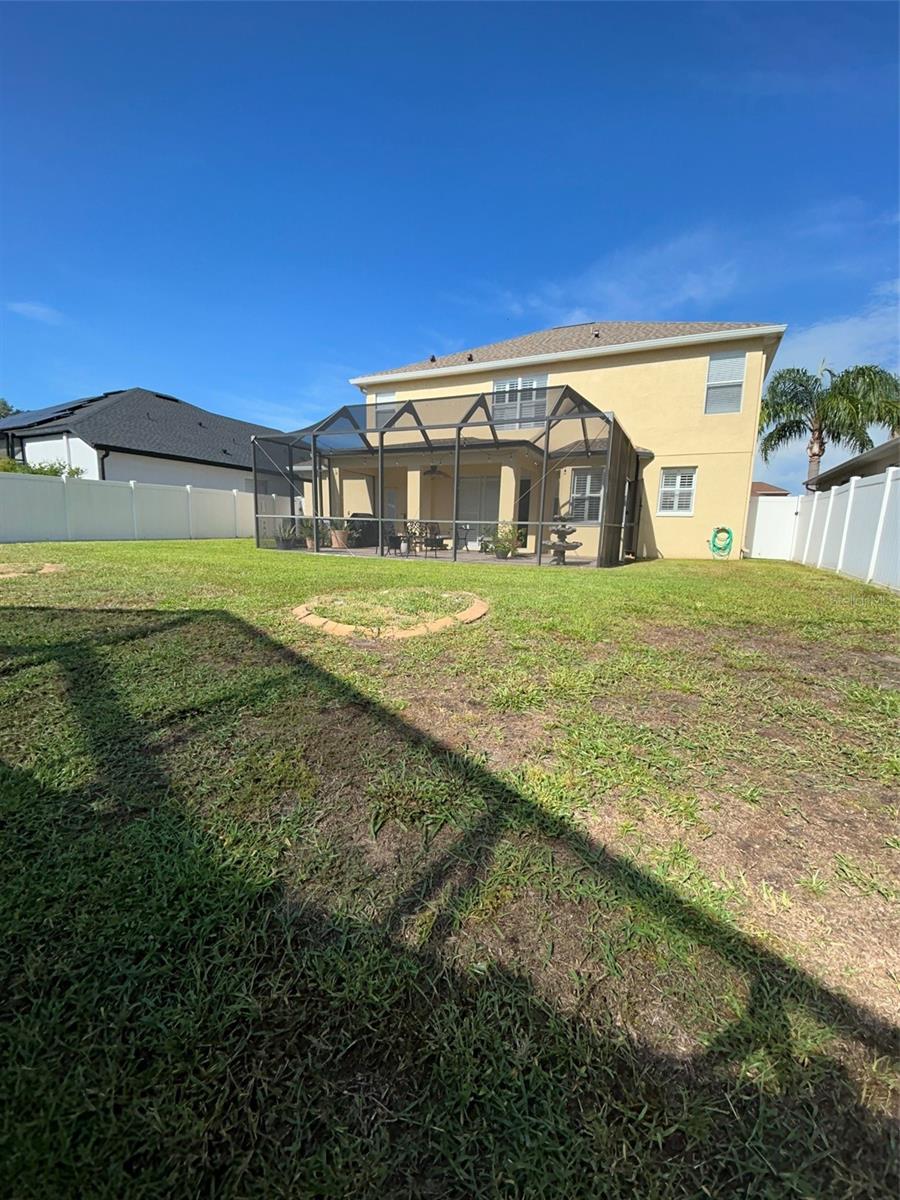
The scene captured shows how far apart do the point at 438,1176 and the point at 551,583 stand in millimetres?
6384

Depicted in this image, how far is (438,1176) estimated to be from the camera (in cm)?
87

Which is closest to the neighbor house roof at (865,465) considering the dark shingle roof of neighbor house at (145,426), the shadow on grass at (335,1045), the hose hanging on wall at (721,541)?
the hose hanging on wall at (721,541)

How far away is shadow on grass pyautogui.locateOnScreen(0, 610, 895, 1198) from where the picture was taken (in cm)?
87

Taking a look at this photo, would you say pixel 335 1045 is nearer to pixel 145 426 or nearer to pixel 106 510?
pixel 106 510

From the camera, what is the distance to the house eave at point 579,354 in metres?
12.1

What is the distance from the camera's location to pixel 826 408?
55.7 ft

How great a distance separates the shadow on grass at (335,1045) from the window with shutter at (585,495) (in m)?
11.8

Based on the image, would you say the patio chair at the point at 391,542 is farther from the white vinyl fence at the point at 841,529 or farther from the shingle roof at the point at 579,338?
the white vinyl fence at the point at 841,529

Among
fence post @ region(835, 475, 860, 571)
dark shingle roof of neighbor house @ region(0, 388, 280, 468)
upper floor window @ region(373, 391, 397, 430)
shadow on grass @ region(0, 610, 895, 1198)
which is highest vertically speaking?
dark shingle roof of neighbor house @ region(0, 388, 280, 468)

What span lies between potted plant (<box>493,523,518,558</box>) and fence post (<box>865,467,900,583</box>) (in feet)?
21.1

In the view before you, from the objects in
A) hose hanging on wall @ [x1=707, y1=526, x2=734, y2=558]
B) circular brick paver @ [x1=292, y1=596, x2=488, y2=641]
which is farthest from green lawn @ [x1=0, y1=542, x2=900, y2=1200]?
hose hanging on wall @ [x1=707, y1=526, x2=734, y2=558]

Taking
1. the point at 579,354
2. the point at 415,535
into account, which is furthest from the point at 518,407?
the point at 579,354

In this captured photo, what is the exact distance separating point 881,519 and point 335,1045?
31.2 ft

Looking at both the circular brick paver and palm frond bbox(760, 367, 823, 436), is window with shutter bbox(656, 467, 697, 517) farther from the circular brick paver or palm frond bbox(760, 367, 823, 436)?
the circular brick paver
